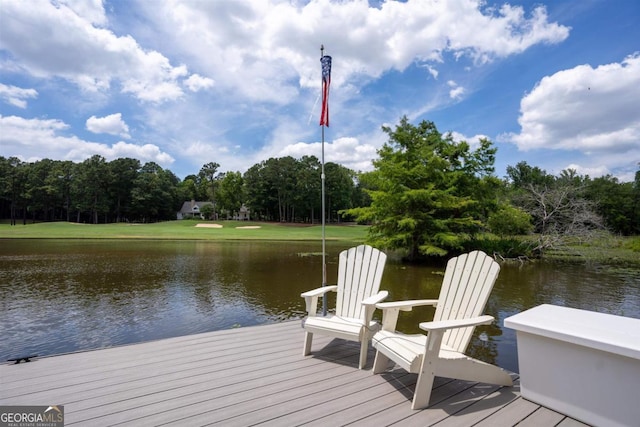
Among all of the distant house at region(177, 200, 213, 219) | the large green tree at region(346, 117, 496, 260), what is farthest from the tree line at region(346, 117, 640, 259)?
the distant house at region(177, 200, 213, 219)

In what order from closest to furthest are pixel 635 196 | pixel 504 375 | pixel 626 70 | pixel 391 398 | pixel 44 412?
pixel 44 412
pixel 391 398
pixel 504 375
pixel 626 70
pixel 635 196

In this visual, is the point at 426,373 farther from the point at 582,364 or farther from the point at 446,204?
the point at 446,204

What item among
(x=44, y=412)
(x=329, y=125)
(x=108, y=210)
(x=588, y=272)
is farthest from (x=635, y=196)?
(x=108, y=210)

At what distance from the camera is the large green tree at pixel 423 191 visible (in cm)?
1317

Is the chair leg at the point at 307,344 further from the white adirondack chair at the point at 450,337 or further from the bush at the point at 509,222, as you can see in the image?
the bush at the point at 509,222

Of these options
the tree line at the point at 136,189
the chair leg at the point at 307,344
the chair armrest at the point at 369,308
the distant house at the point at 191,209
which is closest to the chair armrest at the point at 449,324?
the chair armrest at the point at 369,308

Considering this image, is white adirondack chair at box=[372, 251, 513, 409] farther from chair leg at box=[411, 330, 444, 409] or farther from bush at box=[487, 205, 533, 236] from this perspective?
bush at box=[487, 205, 533, 236]

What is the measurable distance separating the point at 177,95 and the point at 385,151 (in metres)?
9.22

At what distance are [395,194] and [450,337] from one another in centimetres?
1137

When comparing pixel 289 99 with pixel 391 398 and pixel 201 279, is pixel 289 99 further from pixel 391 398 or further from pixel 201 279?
pixel 391 398

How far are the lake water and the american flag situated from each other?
3363 millimetres

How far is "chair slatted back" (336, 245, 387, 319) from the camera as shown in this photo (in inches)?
127

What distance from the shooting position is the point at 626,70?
29.3 ft

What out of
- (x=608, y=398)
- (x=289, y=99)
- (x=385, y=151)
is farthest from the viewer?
(x=385, y=151)
